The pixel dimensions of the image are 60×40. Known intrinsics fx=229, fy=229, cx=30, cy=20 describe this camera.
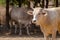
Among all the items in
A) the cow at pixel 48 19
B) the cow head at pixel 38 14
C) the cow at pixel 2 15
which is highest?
the cow head at pixel 38 14

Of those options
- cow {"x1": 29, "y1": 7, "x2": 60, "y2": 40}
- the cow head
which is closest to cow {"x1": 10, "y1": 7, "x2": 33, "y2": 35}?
cow {"x1": 29, "y1": 7, "x2": 60, "y2": 40}

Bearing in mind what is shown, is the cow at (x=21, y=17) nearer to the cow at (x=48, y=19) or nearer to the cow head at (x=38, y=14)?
the cow at (x=48, y=19)

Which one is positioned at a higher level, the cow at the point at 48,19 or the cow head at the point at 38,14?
the cow head at the point at 38,14

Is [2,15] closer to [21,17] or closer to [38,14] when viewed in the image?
[21,17]

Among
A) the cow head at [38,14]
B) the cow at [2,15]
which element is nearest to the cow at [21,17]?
the cow at [2,15]

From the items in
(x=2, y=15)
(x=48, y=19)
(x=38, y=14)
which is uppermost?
(x=38, y=14)

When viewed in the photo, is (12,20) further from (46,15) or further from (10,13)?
(46,15)

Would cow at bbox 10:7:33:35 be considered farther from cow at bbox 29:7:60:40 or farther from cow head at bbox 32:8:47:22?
cow head at bbox 32:8:47:22

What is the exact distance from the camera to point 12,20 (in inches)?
429

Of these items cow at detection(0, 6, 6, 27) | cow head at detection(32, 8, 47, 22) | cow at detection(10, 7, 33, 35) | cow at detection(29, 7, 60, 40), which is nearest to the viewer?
cow head at detection(32, 8, 47, 22)

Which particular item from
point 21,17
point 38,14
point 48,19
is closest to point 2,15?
point 21,17

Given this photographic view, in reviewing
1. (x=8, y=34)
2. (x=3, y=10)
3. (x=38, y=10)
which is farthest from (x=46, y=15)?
(x=3, y=10)

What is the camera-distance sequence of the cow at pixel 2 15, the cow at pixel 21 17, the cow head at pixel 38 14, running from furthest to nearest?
the cow at pixel 2 15
the cow at pixel 21 17
the cow head at pixel 38 14

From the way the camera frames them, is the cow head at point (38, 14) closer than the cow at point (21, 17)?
Yes
